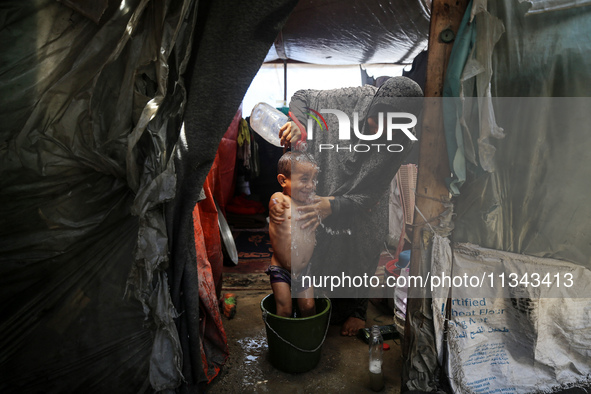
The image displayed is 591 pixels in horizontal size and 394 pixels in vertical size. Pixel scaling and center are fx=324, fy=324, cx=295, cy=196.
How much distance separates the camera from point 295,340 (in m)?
2.50

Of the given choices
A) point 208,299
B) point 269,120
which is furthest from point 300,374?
point 269,120

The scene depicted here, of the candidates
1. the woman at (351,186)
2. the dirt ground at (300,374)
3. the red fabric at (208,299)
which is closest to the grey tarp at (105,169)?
the red fabric at (208,299)

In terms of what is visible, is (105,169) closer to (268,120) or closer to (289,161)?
(289,161)

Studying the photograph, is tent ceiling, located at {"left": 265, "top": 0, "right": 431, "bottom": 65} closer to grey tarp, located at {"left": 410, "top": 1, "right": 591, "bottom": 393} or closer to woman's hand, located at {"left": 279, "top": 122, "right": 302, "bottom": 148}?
woman's hand, located at {"left": 279, "top": 122, "right": 302, "bottom": 148}

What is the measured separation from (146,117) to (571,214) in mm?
2346

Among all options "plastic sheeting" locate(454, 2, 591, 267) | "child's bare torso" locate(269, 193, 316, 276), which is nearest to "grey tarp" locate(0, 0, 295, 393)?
"child's bare torso" locate(269, 193, 316, 276)

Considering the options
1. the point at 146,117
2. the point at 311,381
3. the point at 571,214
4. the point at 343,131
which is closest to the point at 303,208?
the point at 343,131

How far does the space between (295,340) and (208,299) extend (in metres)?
0.74

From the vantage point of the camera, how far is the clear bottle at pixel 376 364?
93.2 inches

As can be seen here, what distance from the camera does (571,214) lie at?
6.04ft

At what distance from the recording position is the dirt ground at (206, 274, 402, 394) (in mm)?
2432

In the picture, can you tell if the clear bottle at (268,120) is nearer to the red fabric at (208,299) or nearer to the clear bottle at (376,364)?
the red fabric at (208,299)

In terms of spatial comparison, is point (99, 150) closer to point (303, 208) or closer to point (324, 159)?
point (303, 208)

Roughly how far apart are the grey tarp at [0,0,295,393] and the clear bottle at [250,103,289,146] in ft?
8.11
